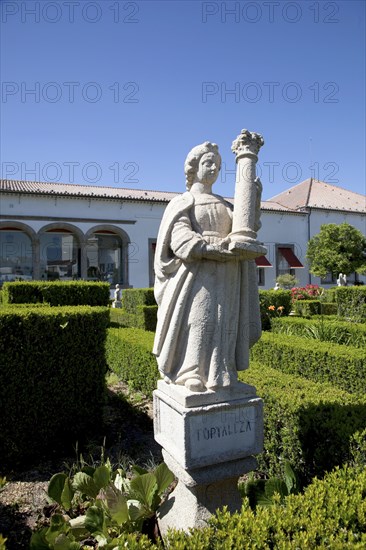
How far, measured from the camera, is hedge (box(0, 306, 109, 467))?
389cm

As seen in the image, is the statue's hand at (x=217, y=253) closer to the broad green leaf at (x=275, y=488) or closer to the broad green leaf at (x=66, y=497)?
the broad green leaf at (x=275, y=488)

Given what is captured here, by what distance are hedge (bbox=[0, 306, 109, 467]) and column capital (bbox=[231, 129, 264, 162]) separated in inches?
109

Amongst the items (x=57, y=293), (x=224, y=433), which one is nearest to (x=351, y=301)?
(x=57, y=293)

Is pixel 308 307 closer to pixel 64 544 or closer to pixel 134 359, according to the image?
pixel 134 359

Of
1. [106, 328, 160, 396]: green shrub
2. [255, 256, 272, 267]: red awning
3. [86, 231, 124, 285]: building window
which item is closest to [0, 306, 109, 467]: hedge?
[106, 328, 160, 396]: green shrub

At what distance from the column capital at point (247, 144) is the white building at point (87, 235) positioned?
20.0 m

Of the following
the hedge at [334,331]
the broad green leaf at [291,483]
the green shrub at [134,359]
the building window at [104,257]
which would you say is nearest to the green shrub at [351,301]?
the hedge at [334,331]

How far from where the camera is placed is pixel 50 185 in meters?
23.9

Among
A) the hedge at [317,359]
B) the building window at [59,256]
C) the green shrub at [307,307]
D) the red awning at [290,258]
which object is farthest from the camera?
the red awning at [290,258]

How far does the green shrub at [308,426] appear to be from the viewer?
2.78 m

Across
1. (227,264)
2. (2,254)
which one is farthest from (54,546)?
(2,254)

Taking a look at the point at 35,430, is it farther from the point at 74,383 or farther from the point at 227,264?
the point at 227,264

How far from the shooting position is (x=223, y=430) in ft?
8.00

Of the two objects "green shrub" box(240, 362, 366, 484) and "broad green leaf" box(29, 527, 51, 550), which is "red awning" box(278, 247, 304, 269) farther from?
"broad green leaf" box(29, 527, 51, 550)
